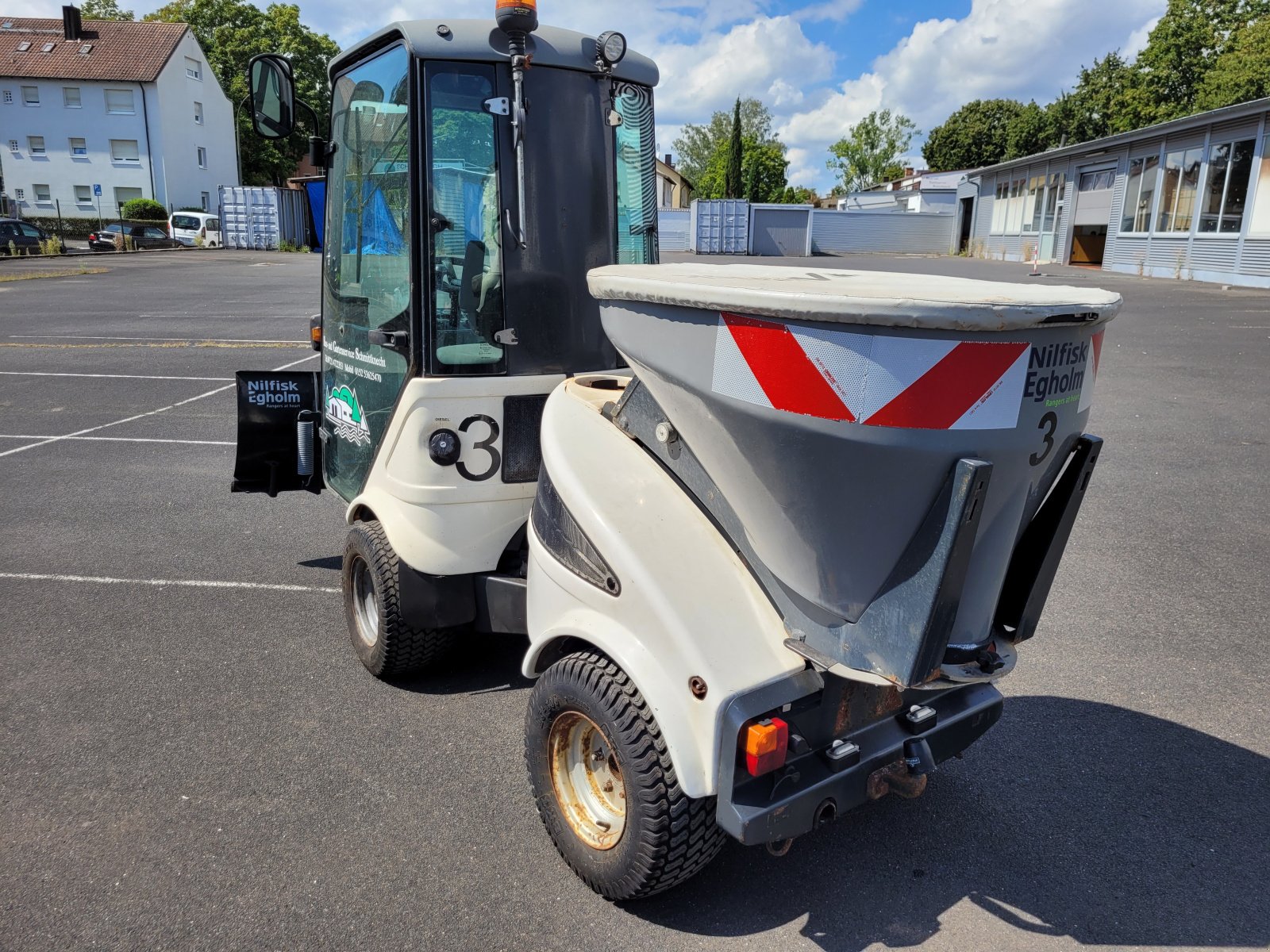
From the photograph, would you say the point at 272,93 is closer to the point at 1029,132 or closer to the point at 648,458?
the point at 648,458

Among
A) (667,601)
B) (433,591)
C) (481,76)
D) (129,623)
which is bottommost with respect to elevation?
(129,623)

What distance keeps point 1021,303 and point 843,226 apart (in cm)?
5074

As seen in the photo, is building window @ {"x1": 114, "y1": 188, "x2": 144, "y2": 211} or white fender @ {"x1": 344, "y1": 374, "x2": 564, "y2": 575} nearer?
white fender @ {"x1": 344, "y1": 374, "x2": 564, "y2": 575}

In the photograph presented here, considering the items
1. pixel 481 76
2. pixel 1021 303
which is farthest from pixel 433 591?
pixel 1021 303

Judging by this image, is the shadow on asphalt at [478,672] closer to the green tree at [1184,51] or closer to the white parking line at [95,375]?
the white parking line at [95,375]

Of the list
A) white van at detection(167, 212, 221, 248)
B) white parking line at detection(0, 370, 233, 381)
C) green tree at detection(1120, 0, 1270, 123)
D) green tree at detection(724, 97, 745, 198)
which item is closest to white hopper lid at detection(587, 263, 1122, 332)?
white parking line at detection(0, 370, 233, 381)

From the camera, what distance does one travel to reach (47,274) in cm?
2864

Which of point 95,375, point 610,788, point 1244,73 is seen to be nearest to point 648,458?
point 610,788

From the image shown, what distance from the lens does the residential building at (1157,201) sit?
2469 centimetres

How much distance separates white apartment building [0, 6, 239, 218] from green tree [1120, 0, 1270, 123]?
52.3 meters

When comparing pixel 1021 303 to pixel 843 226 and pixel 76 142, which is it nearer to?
pixel 843 226

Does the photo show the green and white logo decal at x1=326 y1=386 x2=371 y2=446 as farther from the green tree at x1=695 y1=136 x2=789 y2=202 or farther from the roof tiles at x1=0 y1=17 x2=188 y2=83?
the green tree at x1=695 y1=136 x2=789 y2=202

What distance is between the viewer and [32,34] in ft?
175

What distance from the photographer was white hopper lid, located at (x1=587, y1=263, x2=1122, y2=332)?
6.28 ft
